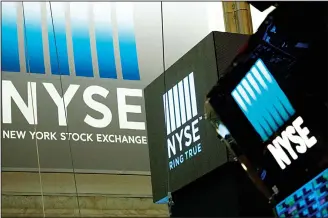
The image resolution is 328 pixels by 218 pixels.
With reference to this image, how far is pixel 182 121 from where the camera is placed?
258 inches

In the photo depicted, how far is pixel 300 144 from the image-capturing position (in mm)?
3635

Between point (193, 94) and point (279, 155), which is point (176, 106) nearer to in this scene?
point (193, 94)

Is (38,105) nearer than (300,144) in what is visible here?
No

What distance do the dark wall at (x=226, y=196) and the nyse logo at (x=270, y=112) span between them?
2.11 metres

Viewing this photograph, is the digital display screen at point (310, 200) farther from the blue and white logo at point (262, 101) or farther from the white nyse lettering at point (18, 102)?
the white nyse lettering at point (18, 102)

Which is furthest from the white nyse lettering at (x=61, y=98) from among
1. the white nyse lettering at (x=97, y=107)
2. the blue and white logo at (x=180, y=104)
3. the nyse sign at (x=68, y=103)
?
the blue and white logo at (x=180, y=104)

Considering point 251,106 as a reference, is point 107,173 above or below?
above

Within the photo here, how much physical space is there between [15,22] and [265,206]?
722cm

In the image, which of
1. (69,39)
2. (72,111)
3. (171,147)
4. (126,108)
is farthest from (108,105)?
(171,147)

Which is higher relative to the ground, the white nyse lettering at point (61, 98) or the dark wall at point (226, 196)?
the white nyse lettering at point (61, 98)

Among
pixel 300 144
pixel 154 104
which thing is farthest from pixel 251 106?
pixel 154 104

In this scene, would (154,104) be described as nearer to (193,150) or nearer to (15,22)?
(193,150)

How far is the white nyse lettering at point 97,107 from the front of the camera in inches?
467

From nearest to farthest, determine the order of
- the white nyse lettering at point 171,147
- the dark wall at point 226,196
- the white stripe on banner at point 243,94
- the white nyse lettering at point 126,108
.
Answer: the white stripe on banner at point 243,94 < the dark wall at point 226,196 < the white nyse lettering at point 171,147 < the white nyse lettering at point 126,108
